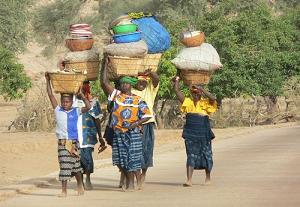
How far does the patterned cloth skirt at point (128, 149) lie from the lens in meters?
11.4

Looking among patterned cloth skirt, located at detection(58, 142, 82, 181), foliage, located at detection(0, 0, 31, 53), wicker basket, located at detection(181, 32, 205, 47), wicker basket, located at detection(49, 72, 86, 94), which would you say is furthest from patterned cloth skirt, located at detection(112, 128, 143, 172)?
foliage, located at detection(0, 0, 31, 53)

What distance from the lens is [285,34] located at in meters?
36.6

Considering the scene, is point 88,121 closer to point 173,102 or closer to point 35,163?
point 35,163

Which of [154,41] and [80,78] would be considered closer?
[80,78]

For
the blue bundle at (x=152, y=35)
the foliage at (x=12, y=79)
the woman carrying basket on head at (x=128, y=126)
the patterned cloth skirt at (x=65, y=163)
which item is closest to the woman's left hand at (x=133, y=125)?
the woman carrying basket on head at (x=128, y=126)

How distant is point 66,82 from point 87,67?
0.81 metres

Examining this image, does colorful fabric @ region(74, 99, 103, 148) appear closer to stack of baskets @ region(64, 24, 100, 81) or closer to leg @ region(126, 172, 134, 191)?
stack of baskets @ region(64, 24, 100, 81)

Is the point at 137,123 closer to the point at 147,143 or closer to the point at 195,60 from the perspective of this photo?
the point at 147,143

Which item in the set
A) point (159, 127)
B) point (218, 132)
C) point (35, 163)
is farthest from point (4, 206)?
point (159, 127)

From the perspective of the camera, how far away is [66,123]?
11.1 metres

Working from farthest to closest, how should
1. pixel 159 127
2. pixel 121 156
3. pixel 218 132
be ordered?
1. pixel 159 127
2. pixel 218 132
3. pixel 121 156

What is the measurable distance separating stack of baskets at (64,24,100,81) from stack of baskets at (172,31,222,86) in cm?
125

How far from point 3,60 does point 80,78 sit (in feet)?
91.8

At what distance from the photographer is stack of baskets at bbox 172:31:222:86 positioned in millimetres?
12328
